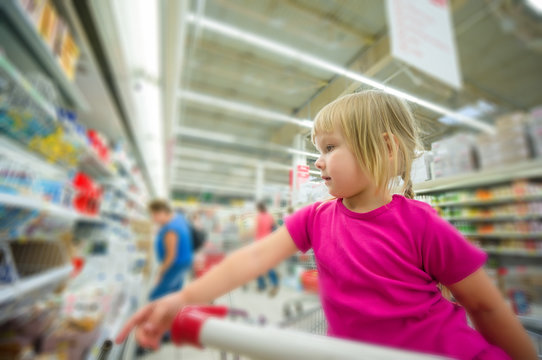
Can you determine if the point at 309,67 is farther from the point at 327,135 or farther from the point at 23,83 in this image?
the point at 23,83

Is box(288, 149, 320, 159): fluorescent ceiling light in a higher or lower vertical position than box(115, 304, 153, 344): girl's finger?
higher

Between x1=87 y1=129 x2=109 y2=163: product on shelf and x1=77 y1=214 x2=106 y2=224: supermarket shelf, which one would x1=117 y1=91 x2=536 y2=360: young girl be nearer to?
x1=77 y1=214 x2=106 y2=224: supermarket shelf

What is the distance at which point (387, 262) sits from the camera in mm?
357

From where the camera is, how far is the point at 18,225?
4.09 ft

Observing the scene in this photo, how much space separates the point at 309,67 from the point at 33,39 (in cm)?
162

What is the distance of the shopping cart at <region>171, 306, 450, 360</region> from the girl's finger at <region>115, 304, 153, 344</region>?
65mm

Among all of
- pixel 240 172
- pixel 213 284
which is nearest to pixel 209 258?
pixel 213 284

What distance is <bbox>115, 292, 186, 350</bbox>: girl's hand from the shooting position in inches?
11.7

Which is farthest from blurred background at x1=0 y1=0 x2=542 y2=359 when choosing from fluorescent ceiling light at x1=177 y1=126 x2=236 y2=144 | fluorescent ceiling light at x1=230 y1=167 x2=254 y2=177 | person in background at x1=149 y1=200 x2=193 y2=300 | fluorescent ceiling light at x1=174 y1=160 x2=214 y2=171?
fluorescent ceiling light at x1=230 y1=167 x2=254 y2=177

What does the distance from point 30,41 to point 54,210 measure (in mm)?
911

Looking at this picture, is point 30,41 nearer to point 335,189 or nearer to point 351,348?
point 335,189

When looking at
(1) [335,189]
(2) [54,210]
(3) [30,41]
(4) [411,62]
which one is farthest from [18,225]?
(4) [411,62]

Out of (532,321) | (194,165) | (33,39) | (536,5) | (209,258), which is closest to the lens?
(532,321)

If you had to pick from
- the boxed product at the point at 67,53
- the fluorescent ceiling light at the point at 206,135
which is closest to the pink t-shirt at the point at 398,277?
the boxed product at the point at 67,53
